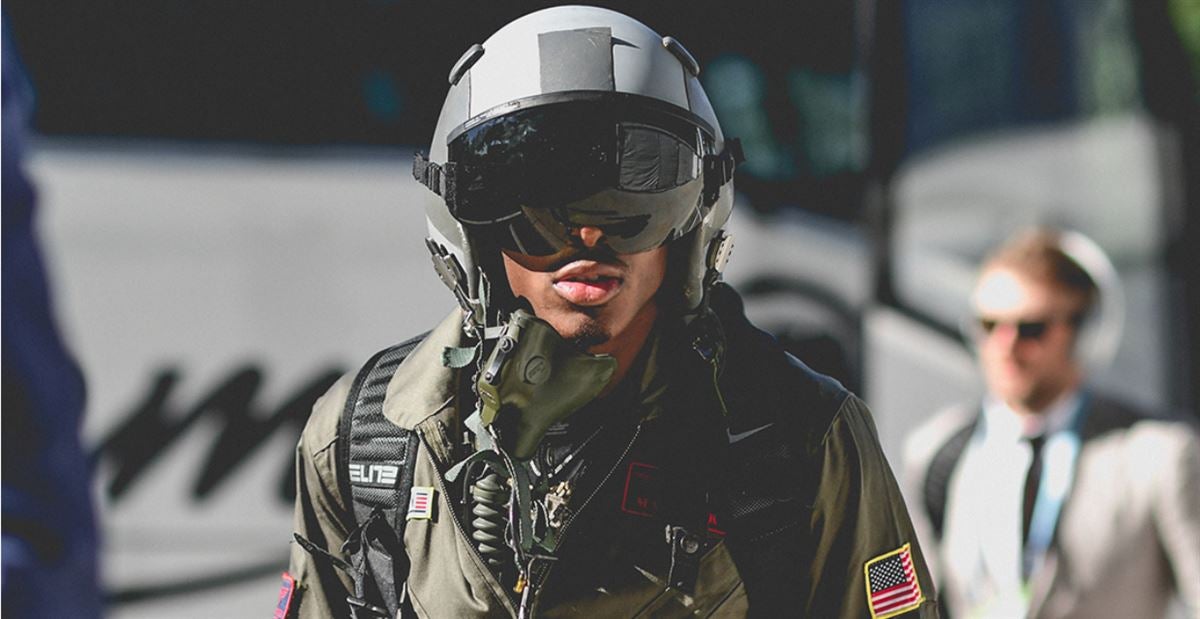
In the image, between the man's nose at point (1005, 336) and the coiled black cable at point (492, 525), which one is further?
the man's nose at point (1005, 336)

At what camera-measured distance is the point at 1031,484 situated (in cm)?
331

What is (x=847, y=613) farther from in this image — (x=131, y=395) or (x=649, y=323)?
(x=131, y=395)

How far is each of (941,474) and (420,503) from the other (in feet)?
6.10

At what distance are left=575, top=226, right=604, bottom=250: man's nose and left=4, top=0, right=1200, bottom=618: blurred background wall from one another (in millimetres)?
2228

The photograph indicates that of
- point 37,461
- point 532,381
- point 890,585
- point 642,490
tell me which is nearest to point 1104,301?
point 890,585

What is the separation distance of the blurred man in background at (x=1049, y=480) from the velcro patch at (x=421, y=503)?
1781 mm

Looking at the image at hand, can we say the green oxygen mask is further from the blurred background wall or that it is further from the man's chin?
the blurred background wall

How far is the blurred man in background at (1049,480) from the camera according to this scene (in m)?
3.18

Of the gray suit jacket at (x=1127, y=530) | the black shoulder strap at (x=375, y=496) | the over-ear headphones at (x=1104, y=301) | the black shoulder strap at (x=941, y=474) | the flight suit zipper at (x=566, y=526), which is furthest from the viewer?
the over-ear headphones at (x=1104, y=301)

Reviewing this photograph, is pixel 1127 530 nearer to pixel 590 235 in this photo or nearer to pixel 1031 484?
pixel 1031 484

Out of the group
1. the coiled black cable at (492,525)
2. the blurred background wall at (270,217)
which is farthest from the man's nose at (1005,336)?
the coiled black cable at (492,525)

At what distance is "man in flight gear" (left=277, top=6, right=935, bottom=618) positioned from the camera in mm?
1827

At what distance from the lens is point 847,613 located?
1854mm

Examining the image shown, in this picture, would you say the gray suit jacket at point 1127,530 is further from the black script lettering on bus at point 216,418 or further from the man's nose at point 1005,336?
the black script lettering on bus at point 216,418
